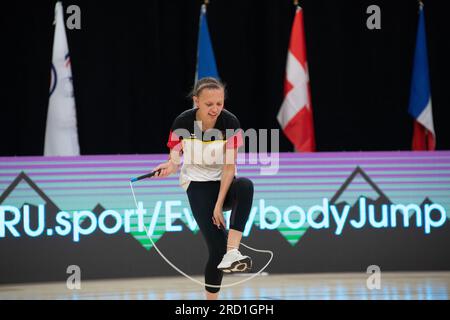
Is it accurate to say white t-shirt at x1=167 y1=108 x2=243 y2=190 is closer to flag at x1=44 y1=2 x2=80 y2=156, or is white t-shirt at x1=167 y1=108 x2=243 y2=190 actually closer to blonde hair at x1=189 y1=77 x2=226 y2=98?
blonde hair at x1=189 y1=77 x2=226 y2=98

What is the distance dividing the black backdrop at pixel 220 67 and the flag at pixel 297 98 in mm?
598

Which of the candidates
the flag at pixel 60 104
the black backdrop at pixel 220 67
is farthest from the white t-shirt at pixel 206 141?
the black backdrop at pixel 220 67

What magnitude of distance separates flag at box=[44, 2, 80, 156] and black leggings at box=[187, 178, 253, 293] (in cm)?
468

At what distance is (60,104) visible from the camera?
32.6 feet

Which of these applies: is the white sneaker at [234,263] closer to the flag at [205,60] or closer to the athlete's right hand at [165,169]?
the athlete's right hand at [165,169]

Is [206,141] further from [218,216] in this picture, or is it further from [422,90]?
[422,90]

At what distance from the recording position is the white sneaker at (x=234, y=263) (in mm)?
5219

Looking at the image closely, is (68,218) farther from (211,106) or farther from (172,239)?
(211,106)

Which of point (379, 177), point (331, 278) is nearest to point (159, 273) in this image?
point (331, 278)

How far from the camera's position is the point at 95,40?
10.7 m

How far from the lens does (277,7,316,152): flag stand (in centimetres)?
1039

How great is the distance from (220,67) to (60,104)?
2.35m

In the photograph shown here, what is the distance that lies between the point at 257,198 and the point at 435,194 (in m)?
2.02

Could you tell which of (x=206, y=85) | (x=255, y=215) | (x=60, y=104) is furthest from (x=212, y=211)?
(x=60, y=104)
